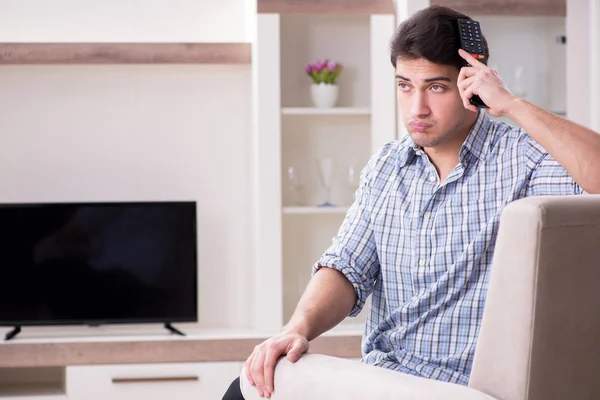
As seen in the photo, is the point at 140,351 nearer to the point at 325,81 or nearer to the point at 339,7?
the point at 325,81

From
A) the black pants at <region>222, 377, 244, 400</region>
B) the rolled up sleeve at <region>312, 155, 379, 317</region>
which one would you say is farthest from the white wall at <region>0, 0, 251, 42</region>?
the black pants at <region>222, 377, 244, 400</region>

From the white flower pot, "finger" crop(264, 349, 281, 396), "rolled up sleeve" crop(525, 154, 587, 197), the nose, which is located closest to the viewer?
"finger" crop(264, 349, 281, 396)

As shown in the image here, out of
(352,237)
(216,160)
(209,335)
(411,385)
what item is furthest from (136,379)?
(411,385)

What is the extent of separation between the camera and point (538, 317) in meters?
1.12

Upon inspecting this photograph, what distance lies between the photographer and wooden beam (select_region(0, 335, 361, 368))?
398 centimetres

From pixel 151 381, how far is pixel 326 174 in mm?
1244

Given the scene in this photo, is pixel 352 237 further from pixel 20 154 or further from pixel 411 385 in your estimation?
pixel 20 154

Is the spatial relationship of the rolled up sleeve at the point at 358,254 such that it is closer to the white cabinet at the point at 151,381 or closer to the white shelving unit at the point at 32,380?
the white cabinet at the point at 151,381

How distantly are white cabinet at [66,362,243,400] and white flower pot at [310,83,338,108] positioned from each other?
1.28 metres

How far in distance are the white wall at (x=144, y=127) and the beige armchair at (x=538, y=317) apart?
3269 millimetres

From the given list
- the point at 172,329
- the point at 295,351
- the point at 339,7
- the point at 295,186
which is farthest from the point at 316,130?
the point at 295,351

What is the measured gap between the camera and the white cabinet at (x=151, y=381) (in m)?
3.96

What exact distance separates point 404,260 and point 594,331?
27.7 inches

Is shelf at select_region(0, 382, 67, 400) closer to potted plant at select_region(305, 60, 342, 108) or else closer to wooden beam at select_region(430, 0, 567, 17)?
potted plant at select_region(305, 60, 342, 108)
